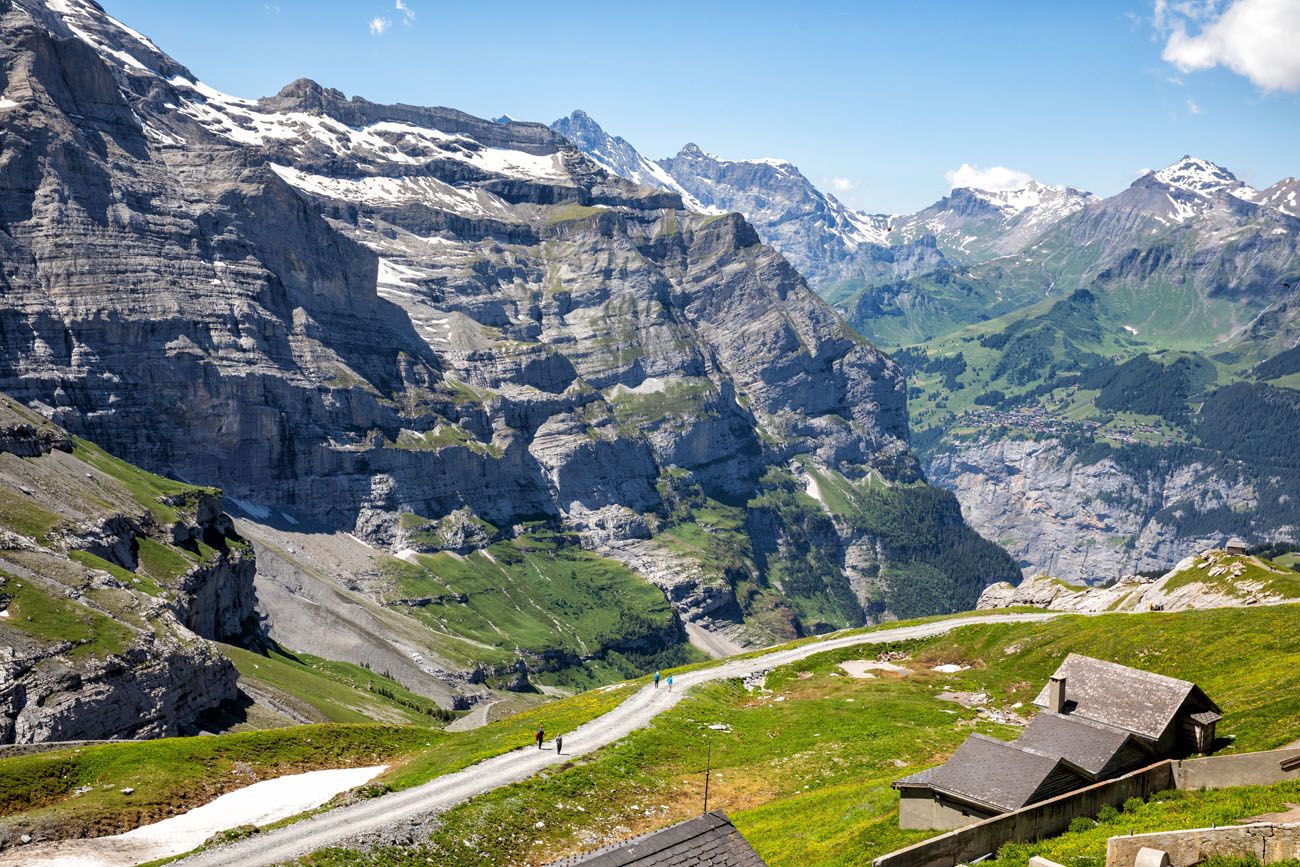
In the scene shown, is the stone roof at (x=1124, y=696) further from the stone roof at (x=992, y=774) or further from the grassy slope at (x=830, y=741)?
the stone roof at (x=992, y=774)

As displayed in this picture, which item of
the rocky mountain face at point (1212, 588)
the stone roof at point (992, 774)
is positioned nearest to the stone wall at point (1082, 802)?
the stone roof at point (992, 774)

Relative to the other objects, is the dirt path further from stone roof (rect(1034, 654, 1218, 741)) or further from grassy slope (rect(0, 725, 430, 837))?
stone roof (rect(1034, 654, 1218, 741))

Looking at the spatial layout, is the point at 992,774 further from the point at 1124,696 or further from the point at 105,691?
the point at 105,691

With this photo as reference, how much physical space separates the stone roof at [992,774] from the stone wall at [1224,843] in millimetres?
9655

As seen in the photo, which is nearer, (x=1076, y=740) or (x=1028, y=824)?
(x=1028, y=824)

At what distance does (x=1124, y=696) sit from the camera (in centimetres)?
5250

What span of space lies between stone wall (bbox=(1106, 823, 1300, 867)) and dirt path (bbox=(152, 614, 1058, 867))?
38.8 meters

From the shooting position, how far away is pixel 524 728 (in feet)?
286

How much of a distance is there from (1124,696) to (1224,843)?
26.9 metres

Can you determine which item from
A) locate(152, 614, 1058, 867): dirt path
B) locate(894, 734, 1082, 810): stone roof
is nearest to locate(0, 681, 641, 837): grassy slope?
locate(152, 614, 1058, 867): dirt path

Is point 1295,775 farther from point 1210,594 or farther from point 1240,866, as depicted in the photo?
point 1210,594

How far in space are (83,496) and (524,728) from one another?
15036 centimetres

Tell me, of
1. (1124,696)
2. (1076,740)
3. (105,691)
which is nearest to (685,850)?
(1076,740)

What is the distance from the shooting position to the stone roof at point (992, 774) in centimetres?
3872
